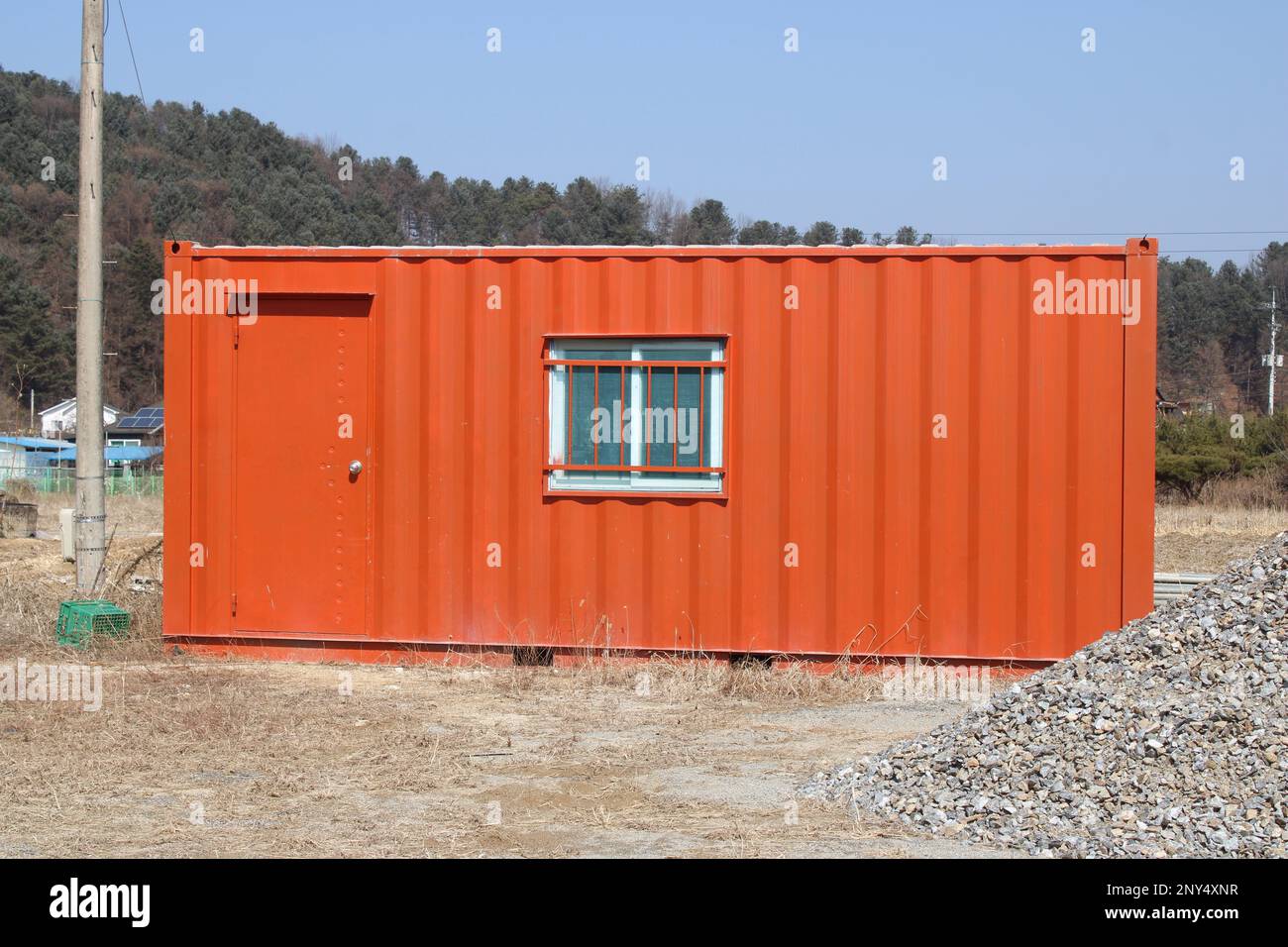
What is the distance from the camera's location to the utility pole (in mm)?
11188

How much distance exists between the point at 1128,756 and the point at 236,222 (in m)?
44.8

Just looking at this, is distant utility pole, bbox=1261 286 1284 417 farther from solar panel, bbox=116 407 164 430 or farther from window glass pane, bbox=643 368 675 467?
window glass pane, bbox=643 368 675 467

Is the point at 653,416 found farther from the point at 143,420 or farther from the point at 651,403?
the point at 143,420

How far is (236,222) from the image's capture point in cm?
4631

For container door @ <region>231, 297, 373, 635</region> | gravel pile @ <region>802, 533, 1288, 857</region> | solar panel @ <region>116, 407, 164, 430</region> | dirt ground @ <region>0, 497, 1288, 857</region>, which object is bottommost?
dirt ground @ <region>0, 497, 1288, 857</region>

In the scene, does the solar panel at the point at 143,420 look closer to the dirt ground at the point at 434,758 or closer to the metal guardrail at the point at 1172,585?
the dirt ground at the point at 434,758

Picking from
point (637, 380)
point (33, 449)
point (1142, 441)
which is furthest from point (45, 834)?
point (33, 449)

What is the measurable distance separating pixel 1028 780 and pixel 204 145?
58.6 m

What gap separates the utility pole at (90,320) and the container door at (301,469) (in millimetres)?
2212

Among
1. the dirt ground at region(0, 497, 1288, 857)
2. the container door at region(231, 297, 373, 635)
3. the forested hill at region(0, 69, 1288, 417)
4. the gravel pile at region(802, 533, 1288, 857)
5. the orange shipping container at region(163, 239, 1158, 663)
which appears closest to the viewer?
the gravel pile at region(802, 533, 1288, 857)

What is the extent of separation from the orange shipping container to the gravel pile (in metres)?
2.12

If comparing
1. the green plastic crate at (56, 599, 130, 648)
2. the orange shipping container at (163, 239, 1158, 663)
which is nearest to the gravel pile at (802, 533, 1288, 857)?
the orange shipping container at (163, 239, 1158, 663)

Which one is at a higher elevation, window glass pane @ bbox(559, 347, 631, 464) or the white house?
the white house

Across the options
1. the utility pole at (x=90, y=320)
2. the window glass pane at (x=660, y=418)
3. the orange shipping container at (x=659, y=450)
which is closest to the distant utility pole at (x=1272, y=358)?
the orange shipping container at (x=659, y=450)
